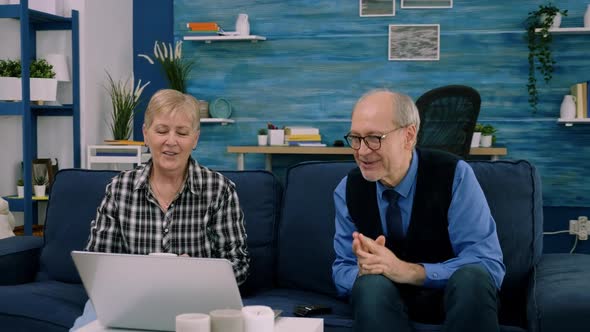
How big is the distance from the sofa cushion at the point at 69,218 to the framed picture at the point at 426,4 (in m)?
3.46

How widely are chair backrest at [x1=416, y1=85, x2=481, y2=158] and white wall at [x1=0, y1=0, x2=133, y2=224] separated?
2.74m

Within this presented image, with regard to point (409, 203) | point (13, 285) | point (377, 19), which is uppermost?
point (377, 19)

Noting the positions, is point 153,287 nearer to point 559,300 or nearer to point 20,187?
point 559,300

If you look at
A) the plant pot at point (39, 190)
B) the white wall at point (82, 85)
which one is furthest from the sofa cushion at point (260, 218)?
the white wall at point (82, 85)

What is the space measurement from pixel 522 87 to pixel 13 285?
406cm

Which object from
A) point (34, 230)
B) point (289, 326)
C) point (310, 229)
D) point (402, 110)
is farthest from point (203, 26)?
point (289, 326)

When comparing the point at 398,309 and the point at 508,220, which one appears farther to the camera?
the point at 508,220

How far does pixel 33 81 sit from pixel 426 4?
2.91m

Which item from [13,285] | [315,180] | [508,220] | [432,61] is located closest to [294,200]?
[315,180]

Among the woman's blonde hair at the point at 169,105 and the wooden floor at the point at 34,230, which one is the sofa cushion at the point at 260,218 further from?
the wooden floor at the point at 34,230

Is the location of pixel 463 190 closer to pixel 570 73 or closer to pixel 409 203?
pixel 409 203

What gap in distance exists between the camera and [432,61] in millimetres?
5652

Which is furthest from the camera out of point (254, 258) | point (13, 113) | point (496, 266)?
point (13, 113)

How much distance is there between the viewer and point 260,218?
269 cm
